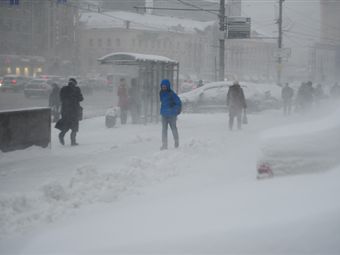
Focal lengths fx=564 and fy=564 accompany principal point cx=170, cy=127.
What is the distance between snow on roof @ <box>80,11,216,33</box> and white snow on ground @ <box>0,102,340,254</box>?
68550 mm

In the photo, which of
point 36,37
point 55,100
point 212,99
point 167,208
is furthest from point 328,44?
point 167,208

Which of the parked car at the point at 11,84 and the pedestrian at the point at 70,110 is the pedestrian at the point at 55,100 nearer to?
the pedestrian at the point at 70,110

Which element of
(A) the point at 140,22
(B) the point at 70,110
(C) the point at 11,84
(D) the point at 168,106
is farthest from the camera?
(A) the point at 140,22

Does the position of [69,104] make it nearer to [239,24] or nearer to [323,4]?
[239,24]

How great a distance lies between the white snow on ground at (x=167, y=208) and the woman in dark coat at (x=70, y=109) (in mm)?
2326

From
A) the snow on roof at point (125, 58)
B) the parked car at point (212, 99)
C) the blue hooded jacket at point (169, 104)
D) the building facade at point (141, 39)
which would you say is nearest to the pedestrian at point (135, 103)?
the snow on roof at point (125, 58)

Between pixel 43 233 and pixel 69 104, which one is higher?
pixel 69 104

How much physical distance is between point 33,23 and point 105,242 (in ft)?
199

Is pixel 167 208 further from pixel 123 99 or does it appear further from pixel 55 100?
pixel 55 100

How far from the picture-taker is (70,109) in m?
13.2

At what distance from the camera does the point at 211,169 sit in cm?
948

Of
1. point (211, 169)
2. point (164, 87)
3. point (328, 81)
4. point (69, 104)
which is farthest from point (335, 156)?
point (328, 81)

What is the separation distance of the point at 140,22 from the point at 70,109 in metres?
67.4

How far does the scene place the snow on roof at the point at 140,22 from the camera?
78062 mm
